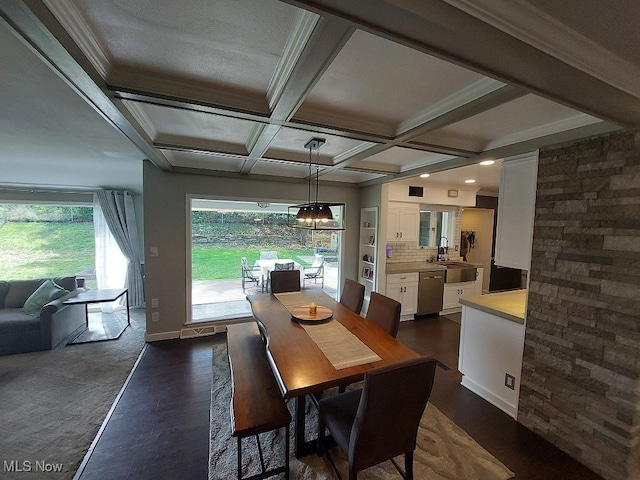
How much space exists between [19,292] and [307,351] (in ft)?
15.1

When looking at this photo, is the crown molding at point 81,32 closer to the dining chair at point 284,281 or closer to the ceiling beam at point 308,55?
the ceiling beam at point 308,55

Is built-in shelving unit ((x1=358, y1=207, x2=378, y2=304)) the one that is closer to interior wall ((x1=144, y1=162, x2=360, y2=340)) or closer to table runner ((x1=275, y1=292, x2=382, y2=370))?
interior wall ((x1=144, y1=162, x2=360, y2=340))

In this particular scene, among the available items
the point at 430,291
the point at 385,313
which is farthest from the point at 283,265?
the point at 385,313

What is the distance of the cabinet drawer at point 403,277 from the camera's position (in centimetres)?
457

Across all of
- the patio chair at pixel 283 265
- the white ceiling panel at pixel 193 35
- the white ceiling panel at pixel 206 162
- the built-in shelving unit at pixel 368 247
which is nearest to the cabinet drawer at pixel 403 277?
the built-in shelving unit at pixel 368 247

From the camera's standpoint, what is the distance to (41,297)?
3.55m

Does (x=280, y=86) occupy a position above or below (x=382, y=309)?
above

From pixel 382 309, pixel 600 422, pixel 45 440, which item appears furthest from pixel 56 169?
pixel 600 422

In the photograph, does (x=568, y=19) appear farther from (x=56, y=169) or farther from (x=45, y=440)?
(x=56, y=169)

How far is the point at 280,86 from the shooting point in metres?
1.51

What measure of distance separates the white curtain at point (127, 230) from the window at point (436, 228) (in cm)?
568

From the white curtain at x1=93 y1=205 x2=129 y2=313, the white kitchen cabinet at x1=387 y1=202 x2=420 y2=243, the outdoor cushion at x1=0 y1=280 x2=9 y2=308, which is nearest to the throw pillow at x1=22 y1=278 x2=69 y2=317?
the outdoor cushion at x1=0 y1=280 x2=9 y2=308

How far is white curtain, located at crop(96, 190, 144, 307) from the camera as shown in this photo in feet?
16.5

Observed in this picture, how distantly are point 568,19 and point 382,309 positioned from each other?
222 centimetres
